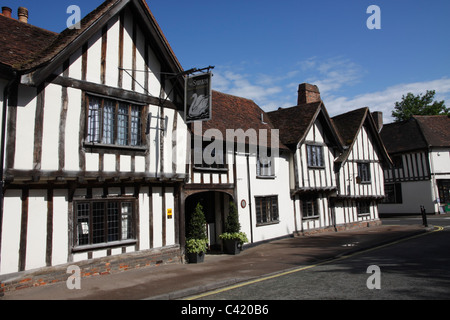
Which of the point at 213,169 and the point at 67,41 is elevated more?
the point at 67,41

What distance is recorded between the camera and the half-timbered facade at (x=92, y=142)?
26.7 feet

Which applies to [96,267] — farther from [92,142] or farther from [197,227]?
[197,227]

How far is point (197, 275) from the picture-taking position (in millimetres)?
9492

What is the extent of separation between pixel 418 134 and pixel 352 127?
1258cm

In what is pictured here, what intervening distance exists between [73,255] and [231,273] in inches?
164

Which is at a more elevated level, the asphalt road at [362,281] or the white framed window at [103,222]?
the white framed window at [103,222]

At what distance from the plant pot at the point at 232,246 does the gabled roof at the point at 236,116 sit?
14.0ft

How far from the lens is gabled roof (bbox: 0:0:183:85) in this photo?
8172 millimetres

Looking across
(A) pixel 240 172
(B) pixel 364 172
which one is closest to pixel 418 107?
(B) pixel 364 172

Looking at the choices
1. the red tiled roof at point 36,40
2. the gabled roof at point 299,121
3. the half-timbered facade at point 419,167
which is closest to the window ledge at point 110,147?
the red tiled roof at point 36,40

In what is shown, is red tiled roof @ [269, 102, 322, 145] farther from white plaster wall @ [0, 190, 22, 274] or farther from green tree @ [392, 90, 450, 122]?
green tree @ [392, 90, 450, 122]

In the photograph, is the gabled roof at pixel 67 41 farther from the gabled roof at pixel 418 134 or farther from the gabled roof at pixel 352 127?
the gabled roof at pixel 418 134

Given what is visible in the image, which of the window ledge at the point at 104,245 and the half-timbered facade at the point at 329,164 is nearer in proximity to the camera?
the window ledge at the point at 104,245
